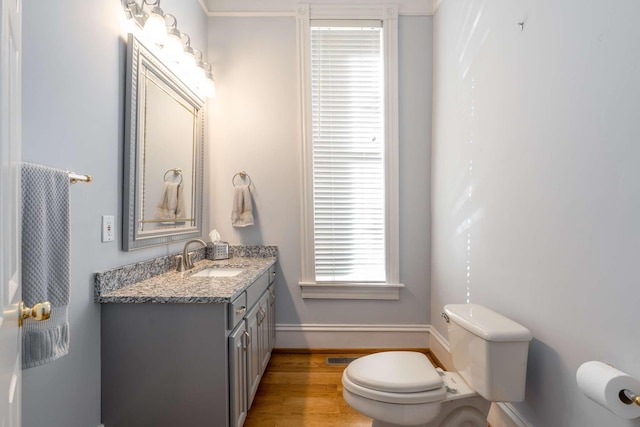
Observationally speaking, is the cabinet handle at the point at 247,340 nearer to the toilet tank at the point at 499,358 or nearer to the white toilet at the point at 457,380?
the white toilet at the point at 457,380

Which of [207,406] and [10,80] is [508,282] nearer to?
[207,406]

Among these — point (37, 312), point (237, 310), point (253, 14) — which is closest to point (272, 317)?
point (237, 310)

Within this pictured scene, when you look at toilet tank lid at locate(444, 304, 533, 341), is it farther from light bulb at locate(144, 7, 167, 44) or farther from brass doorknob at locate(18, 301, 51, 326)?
light bulb at locate(144, 7, 167, 44)

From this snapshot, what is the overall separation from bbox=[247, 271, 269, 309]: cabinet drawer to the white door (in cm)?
108

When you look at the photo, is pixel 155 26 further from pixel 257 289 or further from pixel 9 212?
pixel 257 289

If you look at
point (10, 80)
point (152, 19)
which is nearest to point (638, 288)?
point (10, 80)

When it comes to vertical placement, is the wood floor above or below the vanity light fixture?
below

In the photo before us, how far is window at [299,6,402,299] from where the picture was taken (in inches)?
98.3

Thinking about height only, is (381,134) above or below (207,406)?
above

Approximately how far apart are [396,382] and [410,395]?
7cm

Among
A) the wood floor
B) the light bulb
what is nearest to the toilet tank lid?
the wood floor

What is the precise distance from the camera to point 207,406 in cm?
133

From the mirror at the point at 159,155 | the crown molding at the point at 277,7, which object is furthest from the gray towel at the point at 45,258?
the crown molding at the point at 277,7

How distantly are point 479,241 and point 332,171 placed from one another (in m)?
1.25
